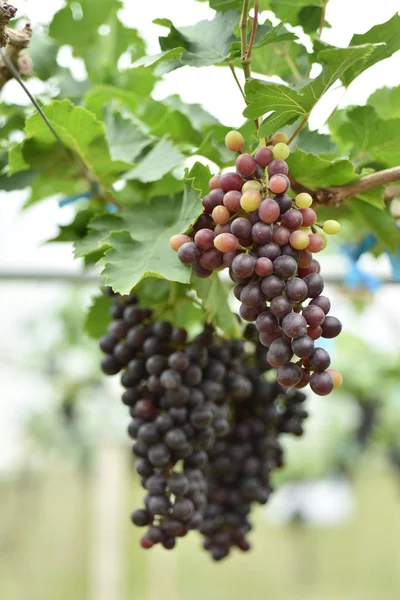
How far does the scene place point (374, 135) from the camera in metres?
0.70

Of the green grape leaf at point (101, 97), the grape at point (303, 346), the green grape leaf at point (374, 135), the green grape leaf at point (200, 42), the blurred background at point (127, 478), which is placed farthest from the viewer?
A: the blurred background at point (127, 478)

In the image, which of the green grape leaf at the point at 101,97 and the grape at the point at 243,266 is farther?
the green grape leaf at the point at 101,97

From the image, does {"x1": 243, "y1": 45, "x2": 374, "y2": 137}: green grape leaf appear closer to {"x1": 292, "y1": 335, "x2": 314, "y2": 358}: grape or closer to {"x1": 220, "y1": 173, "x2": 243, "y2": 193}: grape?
{"x1": 220, "y1": 173, "x2": 243, "y2": 193}: grape

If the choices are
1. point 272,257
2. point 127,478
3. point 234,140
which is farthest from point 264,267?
point 127,478

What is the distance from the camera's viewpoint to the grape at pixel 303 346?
1.51 feet

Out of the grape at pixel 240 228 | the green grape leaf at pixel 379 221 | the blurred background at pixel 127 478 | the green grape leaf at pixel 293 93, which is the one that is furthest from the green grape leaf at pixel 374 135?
the blurred background at pixel 127 478

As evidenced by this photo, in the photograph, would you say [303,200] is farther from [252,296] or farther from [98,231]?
[98,231]

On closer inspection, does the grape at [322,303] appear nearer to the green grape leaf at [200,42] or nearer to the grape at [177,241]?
the grape at [177,241]

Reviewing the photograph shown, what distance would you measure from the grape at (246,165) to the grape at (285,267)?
0.08 meters

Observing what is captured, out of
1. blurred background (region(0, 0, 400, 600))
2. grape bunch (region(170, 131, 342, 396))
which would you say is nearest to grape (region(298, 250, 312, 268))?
grape bunch (region(170, 131, 342, 396))

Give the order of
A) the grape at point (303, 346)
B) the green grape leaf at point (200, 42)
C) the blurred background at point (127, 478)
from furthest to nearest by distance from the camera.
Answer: the blurred background at point (127, 478)
the green grape leaf at point (200, 42)
the grape at point (303, 346)

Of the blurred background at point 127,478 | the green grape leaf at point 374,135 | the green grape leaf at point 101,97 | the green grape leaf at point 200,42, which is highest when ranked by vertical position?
the green grape leaf at point 101,97

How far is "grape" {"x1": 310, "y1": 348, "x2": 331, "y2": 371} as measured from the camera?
0.47 metres

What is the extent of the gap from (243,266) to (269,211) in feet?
0.15
